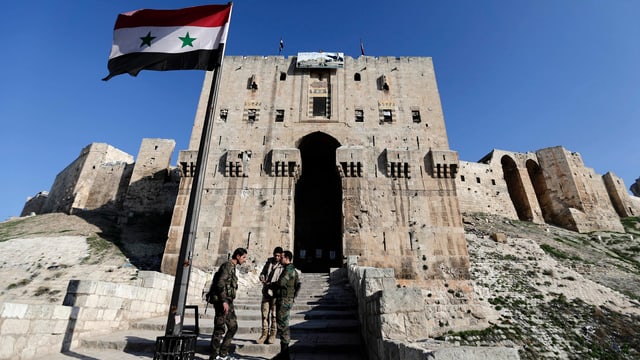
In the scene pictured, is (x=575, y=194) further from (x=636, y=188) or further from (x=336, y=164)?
(x=636, y=188)

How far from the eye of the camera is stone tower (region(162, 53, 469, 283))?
1473 cm

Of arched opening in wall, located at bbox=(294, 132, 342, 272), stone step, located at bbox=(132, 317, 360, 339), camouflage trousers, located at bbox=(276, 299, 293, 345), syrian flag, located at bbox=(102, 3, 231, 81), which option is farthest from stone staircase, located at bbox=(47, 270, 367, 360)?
arched opening in wall, located at bbox=(294, 132, 342, 272)

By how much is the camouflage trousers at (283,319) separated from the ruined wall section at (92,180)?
27989 millimetres

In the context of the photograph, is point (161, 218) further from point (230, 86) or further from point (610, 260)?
point (610, 260)

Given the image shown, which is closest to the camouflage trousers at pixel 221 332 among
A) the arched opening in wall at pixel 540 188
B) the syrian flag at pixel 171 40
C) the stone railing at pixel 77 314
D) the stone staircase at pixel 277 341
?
the stone staircase at pixel 277 341

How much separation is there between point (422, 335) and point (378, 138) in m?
14.2

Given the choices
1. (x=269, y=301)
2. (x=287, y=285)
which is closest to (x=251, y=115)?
(x=269, y=301)

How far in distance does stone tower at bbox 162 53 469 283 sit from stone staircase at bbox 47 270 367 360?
652 centimetres

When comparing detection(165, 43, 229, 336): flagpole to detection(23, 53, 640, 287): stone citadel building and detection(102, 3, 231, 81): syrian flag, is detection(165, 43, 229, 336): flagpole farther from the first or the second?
detection(23, 53, 640, 287): stone citadel building

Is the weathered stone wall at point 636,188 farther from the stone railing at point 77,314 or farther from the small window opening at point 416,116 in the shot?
the stone railing at point 77,314

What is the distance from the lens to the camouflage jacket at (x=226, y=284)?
447 centimetres

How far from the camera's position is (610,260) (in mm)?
21953

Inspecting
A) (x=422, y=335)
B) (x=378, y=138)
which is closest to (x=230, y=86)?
(x=378, y=138)

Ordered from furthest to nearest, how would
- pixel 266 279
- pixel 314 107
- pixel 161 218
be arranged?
pixel 161 218, pixel 314 107, pixel 266 279
